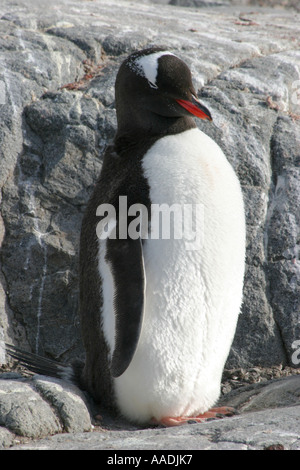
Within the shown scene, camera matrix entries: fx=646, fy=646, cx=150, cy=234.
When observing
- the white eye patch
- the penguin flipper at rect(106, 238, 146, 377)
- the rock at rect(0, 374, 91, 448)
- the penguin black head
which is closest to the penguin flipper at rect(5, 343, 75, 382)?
the rock at rect(0, 374, 91, 448)

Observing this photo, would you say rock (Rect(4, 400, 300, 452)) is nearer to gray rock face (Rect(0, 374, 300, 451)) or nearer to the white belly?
gray rock face (Rect(0, 374, 300, 451))

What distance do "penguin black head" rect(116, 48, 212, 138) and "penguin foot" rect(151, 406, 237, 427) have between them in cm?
147

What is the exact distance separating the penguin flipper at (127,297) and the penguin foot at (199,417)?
0.38 metres

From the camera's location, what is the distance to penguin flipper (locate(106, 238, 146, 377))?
290cm

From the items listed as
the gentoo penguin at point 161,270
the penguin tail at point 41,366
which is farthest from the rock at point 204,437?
A: the penguin tail at point 41,366

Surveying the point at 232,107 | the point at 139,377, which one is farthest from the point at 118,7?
the point at 139,377

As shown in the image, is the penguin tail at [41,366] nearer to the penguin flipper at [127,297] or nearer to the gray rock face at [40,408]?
the gray rock face at [40,408]

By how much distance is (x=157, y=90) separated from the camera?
11.0 ft

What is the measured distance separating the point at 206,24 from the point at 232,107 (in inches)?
60.2

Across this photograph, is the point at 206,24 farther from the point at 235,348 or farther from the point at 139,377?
the point at 139,377

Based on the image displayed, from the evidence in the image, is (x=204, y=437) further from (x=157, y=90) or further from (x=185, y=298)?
(x=157, y=90)

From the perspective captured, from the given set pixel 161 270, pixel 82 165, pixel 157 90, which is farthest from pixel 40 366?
pixel 157 90

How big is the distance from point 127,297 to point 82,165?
1.52 meters

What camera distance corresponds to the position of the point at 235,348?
405cm
